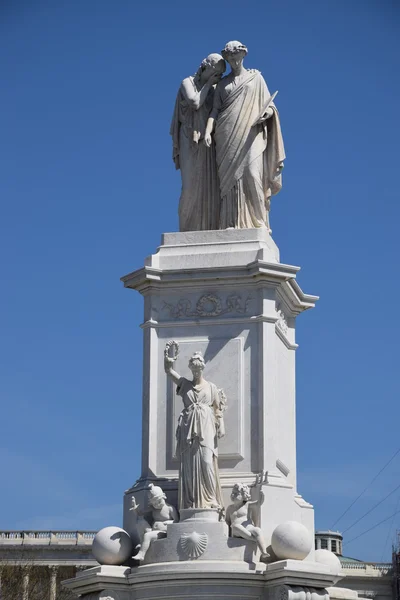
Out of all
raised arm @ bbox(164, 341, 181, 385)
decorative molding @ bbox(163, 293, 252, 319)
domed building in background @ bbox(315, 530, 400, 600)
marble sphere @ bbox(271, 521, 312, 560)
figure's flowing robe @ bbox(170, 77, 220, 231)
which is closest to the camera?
marble sphere @ bbox(271, 521, 312, 560)

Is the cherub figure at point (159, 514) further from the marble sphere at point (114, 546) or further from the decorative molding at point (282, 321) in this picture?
the decorative molding at point (282, 321)

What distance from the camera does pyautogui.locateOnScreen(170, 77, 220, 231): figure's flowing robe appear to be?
28516mm

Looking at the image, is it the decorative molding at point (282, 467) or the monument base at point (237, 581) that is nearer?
A: the monument base at point (237, 581)

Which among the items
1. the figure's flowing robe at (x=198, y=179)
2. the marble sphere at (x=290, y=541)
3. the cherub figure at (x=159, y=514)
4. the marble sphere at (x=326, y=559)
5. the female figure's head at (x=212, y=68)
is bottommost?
the marble sphere at (x=290, y=541)

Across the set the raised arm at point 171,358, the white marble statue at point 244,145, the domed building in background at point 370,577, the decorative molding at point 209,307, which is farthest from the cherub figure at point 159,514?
the domed building in background at point 370,577

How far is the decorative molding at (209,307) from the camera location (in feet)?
89.4

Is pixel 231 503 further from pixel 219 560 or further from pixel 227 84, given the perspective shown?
pixel 227 84

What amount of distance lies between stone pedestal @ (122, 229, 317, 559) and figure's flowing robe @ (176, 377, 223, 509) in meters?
0.55

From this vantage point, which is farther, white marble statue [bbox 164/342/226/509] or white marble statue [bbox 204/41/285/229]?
white marble statue [bbox 204/41/285/229]

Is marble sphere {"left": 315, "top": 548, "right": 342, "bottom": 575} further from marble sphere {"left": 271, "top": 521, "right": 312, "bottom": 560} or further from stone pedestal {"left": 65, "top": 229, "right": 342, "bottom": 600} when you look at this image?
marble sphere {"left": 271, "top": 521, "right": 312, "bottom": 560}

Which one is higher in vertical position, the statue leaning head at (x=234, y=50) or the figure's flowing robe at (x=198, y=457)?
the statue leaning head at (x=234, y=50)

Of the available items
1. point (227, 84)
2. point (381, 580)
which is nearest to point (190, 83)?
point (227, 84)

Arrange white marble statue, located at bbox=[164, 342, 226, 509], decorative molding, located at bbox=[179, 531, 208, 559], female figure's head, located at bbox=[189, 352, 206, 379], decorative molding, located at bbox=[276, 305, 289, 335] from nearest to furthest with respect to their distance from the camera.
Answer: decorative molding, located at bbox=[179, 531, 208, 559]
white marble statue, located at bbox=[164, 342, 226, 509]
female figure's head, located at bbox=[189, 352, 206, 379]
decorative molding, located at bbox=[276, 305, 289, 335]

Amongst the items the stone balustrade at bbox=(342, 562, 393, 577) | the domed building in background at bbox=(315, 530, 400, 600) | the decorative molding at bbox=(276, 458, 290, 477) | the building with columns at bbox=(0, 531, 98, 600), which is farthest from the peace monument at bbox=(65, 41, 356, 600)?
the stone balustrade at bbox=(342, 562, 393, 577)
